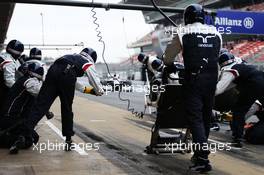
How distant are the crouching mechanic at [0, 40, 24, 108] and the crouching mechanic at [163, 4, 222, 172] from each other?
3447 mm

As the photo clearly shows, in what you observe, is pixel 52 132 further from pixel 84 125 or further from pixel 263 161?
pixel 263 161

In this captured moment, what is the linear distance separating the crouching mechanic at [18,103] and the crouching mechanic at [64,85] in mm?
375

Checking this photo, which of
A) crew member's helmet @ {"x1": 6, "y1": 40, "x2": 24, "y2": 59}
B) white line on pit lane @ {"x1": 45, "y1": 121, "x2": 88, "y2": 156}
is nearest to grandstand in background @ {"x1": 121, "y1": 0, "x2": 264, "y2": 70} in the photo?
white line on pit lane @ {"x1": 45, "y1": 121, "x2": 88, "y2": 156}

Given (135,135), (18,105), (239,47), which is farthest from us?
(239,47)

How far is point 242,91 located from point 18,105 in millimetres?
4103

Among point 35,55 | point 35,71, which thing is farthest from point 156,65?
point 35,71

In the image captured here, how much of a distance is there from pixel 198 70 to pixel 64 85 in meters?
2.33

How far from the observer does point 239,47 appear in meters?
37.6

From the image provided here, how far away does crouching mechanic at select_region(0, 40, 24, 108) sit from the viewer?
8.38 metres

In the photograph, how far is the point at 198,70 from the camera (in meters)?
6.24

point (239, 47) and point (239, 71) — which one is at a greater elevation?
point (239, 47)

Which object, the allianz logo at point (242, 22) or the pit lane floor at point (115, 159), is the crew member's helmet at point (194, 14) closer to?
the pit lane floor at point (115, 159)

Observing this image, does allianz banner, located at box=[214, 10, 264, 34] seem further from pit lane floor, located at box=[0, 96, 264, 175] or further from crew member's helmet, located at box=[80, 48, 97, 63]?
crew member's helmet, located at box=[80, 48, 97, 63]

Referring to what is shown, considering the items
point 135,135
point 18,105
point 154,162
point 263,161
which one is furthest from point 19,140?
point 263,161
